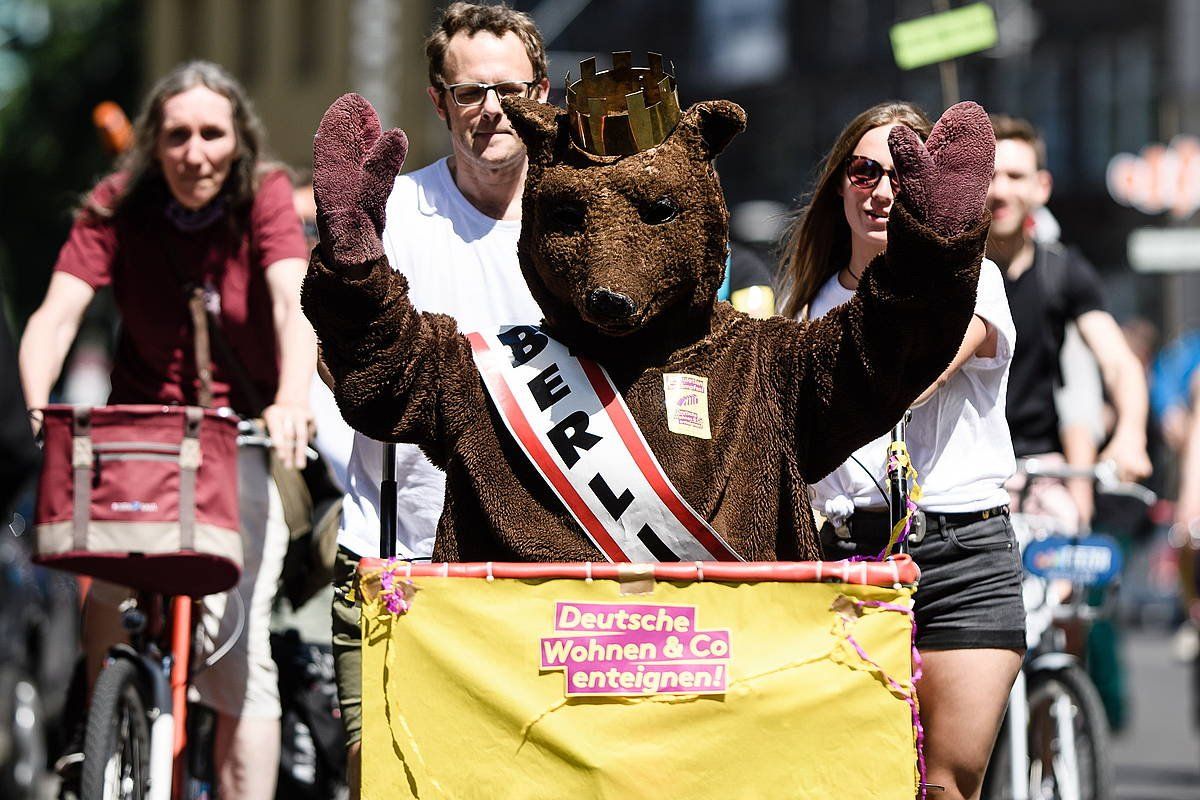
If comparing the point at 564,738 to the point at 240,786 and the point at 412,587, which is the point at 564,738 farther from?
the point at 240,786

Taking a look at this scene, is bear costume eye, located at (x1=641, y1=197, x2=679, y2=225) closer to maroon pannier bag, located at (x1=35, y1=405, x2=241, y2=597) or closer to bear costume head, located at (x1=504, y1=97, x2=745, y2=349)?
bear costume head, located at (x1=504, y1=97, x2=745, y2=349)

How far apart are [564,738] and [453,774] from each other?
202 millimetres

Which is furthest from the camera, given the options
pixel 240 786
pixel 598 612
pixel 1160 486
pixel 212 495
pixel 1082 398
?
pixel 1160 486

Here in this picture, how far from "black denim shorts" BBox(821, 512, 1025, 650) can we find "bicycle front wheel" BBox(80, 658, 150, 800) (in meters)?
1.91

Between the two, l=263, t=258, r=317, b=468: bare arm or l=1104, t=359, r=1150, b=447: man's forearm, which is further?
l=1104, t=359, r=1150, b=447: man's forearm

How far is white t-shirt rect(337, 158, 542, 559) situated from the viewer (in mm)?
4805

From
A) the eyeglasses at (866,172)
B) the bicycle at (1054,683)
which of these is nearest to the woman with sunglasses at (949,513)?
the eyeglasses at (866,172)

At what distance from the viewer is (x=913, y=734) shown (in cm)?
359

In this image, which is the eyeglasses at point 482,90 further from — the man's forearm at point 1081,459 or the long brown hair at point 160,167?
the man's forearm at point 1081,459

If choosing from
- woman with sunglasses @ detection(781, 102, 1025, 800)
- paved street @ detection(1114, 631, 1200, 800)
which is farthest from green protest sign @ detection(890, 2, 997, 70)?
paved street @ detection(1114, 631, 1200, 800)

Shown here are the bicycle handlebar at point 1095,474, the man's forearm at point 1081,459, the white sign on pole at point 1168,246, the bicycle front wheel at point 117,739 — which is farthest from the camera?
the white sign on pole at point 1168,246

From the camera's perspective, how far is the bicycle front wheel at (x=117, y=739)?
211 inches

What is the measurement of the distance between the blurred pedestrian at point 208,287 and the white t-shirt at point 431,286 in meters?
0.93

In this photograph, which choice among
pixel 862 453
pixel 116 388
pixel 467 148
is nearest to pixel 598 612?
pixel 862 453
